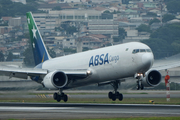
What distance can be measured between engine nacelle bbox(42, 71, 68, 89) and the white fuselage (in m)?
1.83

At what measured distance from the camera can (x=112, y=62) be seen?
138 ft

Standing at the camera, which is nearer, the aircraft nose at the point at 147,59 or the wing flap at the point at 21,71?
the aircraft nose at the point at 147,59

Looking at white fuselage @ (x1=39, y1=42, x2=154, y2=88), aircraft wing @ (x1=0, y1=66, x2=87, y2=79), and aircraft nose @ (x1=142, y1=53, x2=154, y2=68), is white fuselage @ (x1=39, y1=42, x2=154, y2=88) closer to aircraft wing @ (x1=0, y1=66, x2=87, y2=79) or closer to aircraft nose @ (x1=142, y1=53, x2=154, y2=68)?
aircraft nose @ (x1=142, y1=53, x2=154, y2=68)

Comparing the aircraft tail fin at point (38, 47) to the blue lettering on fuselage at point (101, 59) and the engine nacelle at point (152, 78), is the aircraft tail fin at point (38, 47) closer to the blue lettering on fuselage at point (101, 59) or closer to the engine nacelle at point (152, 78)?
the blue lettering on fuselage at point (101, 59)

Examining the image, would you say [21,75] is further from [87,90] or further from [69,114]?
[87,90]

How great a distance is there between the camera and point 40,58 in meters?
53.0

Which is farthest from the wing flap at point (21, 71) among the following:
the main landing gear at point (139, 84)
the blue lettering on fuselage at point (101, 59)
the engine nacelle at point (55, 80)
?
the main landing gear at point (139, 84)

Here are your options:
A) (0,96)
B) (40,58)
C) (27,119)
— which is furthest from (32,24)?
(27,119)

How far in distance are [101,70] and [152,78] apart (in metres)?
4.84

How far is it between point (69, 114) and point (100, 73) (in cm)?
1009

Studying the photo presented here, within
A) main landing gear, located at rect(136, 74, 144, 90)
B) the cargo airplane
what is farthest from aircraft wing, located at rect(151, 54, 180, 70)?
main landing gear, located at rect(136, 74, 144, 90)

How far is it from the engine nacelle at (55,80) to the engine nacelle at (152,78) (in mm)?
7467

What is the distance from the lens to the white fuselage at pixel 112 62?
1570 inches

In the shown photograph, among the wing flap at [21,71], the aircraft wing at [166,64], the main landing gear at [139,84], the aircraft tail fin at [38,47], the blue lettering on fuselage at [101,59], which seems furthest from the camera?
the aircraft tail fin at [38,47]
